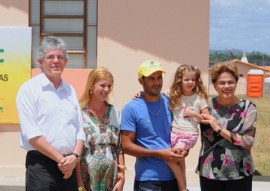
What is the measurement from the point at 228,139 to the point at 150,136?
1.95 ft

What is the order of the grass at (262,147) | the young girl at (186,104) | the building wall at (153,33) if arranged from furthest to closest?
the grass at (262,147) < the building wall at (153,33) < the young girl at (186,104)

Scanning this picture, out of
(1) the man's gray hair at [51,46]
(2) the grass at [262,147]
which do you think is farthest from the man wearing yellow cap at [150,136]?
(2) the grass at [262,147]

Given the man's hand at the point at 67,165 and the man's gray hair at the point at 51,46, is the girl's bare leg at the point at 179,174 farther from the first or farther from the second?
the man's gray hair at the point at 51,46

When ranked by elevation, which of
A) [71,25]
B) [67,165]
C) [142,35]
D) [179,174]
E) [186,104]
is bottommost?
[179,174]

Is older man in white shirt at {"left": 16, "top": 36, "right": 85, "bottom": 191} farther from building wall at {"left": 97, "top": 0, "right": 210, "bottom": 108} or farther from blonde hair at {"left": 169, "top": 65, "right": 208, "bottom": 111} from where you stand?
building wall at {"left": 97, "top": 0, "right": 210, "bottom": 108}

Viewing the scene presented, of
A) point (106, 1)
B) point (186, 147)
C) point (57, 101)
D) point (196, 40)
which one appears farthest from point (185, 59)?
point (57, 101)

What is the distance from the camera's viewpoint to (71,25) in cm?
755

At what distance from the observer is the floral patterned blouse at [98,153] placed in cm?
379

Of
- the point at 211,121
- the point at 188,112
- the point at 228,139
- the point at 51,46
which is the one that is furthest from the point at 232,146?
the point at 51,46

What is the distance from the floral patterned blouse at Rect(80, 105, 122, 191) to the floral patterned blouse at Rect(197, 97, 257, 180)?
0.73 m

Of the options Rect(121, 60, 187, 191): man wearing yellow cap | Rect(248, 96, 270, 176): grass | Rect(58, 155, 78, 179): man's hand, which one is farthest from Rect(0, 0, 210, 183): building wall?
Rect(58, 155, 78, 179): man's hand

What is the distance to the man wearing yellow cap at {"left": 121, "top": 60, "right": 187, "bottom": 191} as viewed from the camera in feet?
12.4

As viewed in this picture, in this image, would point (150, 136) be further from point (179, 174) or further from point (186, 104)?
point (186, 104)

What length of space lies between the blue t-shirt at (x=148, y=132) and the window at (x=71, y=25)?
383 centimetres
